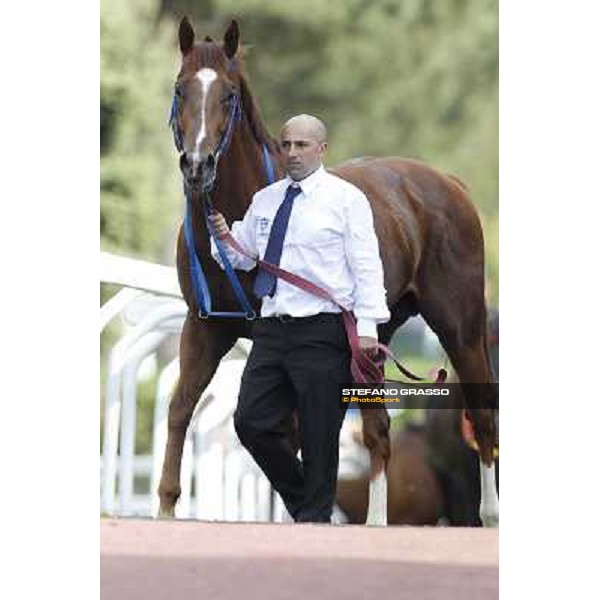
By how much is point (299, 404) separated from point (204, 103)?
4.15 ft

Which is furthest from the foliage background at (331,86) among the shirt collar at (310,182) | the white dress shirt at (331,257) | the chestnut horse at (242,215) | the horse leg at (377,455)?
the horse leg at (377,455)

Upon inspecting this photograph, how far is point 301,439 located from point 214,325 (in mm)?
639

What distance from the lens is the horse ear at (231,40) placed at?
10547 mm

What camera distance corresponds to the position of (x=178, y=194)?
10.8 m

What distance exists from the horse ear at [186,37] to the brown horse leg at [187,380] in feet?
3.60

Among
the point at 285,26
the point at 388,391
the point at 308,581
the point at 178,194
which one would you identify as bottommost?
the point at 308,581

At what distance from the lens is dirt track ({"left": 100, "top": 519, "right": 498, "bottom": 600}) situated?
9711 mm

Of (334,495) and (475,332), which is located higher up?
(475,332)

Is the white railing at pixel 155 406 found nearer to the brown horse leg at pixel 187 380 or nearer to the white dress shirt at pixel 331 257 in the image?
the brown horse leg at pixel 187 380

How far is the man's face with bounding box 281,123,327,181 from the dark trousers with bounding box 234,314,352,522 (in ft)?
1.98

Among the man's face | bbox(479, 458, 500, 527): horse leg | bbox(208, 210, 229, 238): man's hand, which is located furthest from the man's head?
bbox(479, 458, 500, 527): horse leg

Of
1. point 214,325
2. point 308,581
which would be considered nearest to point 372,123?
point 214,325

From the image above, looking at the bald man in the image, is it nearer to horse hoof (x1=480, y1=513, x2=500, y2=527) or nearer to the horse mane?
the horse mane
